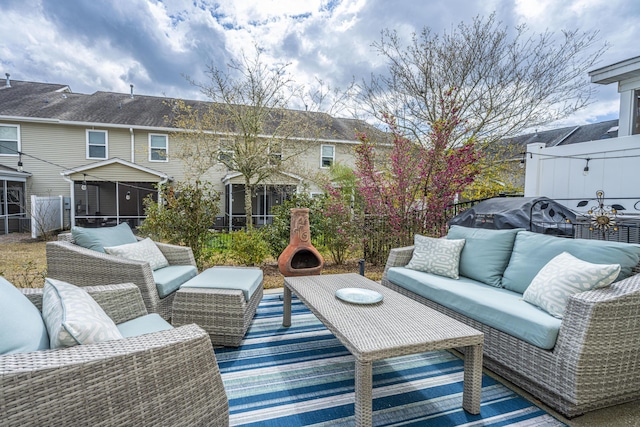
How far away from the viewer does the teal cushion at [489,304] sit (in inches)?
82.8

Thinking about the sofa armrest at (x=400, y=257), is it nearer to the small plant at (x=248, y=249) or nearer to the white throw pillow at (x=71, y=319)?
the small plant at (x=248, y=249)

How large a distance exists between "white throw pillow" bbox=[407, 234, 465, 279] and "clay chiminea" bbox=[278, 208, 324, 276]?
1282 mm

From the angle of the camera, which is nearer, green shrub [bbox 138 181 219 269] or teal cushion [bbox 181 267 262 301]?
teal cushion [bbox 181 267 262 301]

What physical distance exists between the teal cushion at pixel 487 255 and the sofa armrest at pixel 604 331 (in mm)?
1135

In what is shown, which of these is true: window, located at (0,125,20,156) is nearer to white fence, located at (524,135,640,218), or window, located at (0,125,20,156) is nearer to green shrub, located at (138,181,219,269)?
green shrub, located at (138,181,219,269)

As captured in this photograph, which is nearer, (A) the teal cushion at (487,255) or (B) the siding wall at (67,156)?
(A) the teal cushion at (487,255)

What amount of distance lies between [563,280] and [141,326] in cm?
281

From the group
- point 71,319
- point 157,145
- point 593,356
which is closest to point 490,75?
point 593,356

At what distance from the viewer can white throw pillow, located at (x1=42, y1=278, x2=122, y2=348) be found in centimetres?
129

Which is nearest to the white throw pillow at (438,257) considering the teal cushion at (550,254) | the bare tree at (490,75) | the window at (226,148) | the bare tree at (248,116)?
the teal cushion at (550,254)

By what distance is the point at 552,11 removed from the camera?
289 inches

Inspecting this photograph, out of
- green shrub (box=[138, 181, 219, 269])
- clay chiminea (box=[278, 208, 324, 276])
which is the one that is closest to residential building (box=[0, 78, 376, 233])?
green shrub (box=[138, 181, 219, 269])

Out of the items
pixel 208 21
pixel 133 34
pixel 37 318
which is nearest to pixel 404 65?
pixel 208 21

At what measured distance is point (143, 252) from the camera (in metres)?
3.58
